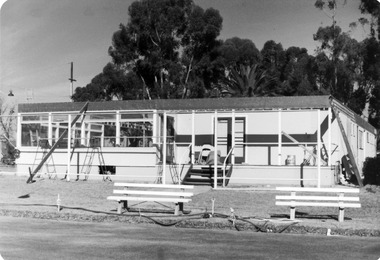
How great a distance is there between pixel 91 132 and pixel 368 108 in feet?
59.3

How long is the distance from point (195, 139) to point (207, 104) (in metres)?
1.40

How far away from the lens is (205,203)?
44.8 ft

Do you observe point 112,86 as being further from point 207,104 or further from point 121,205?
point 121,205

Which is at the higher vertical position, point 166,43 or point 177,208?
point 166,43

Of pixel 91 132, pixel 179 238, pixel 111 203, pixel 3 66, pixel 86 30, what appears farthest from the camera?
pixel 86 30

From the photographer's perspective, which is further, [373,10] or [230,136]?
[373,10]

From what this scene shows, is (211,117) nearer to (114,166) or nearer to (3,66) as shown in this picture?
(114,166)

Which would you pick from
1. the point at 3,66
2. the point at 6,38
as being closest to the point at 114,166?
the point at 3,66

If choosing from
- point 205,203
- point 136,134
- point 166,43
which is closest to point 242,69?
point 166,43

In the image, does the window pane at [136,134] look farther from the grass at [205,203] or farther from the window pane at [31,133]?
the window pane at [31,133]

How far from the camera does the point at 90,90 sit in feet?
113

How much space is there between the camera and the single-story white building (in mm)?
18000

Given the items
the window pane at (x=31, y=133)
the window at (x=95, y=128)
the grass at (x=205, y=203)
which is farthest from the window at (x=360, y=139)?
the window pane at (x=31, y=133)

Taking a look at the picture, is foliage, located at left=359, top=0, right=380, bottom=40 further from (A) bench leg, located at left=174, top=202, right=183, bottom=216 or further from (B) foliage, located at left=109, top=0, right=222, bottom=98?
(A) bench leg, located at left=174, top=202, right=183, bottom=216
